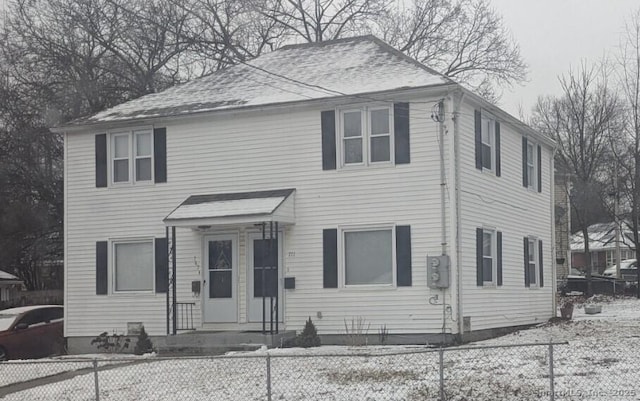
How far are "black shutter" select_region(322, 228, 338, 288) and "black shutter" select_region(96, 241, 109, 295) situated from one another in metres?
5.61

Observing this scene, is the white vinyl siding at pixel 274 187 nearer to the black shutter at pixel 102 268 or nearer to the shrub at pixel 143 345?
the black shutter at pixel 102 268

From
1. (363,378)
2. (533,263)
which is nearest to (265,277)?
(363,378)

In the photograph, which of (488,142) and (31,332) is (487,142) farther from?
(31,332)

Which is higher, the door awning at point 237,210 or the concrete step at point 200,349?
the door awning at point 237,210

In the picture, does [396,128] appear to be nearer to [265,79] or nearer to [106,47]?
[265,79]

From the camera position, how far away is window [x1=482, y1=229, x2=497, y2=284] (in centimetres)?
1989

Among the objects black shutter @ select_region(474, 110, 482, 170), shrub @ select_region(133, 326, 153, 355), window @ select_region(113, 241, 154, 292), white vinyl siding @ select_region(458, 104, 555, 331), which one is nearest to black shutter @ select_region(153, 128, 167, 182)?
window @ select_region(113, 241, 154, 292)

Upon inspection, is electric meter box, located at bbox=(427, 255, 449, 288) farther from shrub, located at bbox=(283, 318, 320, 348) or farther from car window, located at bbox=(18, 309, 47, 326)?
car window, located at bbox=(18, 309, 47, 326)

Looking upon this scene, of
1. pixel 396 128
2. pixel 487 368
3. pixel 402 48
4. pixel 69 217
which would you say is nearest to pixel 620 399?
pixel 487 368

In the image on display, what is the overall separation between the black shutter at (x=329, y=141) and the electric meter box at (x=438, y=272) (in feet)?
9.89

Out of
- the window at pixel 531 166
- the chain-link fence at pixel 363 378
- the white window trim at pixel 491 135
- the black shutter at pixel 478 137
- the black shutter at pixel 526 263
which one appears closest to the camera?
the chain-link fence at pixel 363 378

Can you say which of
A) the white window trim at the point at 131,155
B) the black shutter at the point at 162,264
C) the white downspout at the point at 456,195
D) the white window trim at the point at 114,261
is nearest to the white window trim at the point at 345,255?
the white downspout at the point at 456,195

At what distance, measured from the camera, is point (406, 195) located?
18.2 meters

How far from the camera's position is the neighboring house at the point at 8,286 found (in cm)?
3828
